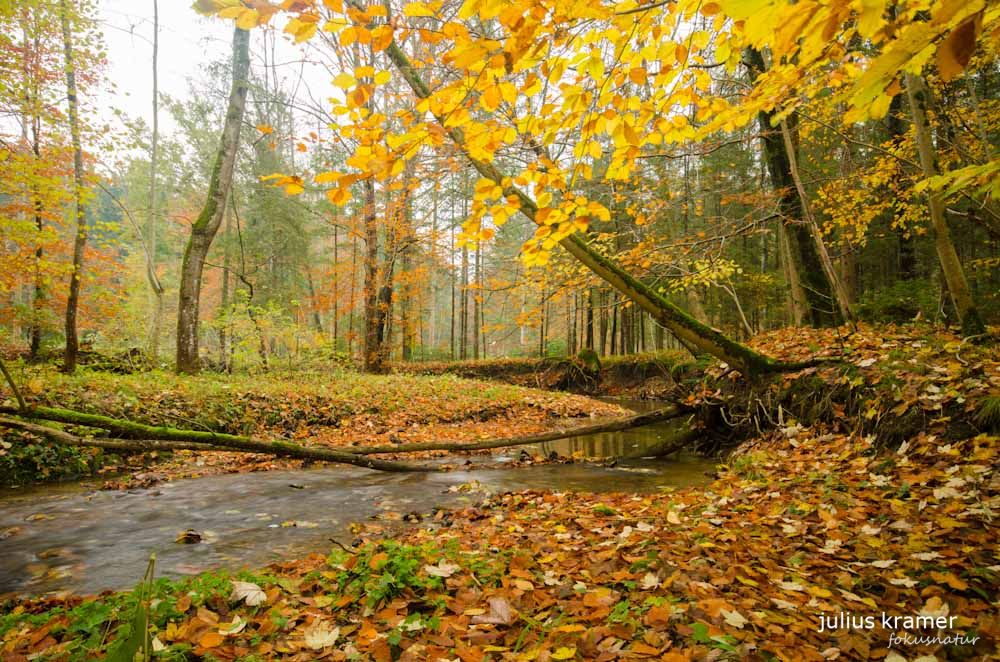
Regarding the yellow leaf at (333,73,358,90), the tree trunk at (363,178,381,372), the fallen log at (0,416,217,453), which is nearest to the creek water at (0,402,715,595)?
the fallen log at (0,416,217,453)

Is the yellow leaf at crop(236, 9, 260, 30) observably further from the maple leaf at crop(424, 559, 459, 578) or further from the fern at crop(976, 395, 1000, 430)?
the fern at crop(976, 395, 1000, 430)

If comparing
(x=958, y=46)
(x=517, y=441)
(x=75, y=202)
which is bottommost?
(x=517, y=441)

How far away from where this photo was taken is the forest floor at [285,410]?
6.05 m

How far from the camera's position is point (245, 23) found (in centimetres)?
179

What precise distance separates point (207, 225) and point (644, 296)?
30.8ft

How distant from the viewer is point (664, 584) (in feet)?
7.01

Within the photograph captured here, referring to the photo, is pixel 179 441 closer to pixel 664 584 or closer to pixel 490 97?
pixel 490 97

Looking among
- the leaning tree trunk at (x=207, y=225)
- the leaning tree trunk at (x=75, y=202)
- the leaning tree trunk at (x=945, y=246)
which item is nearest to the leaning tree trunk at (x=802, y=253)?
the leaning tree trunk at (x=945, y=246)

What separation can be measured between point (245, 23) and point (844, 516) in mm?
4170

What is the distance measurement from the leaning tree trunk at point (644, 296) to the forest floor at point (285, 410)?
4.21 meters

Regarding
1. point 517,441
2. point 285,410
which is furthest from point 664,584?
point 285,410

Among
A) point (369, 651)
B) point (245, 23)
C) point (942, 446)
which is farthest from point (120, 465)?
point (942, 446)

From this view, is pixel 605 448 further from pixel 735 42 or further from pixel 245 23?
pixel 245 23

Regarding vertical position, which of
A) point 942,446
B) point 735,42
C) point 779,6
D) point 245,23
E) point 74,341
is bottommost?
point 942,446
